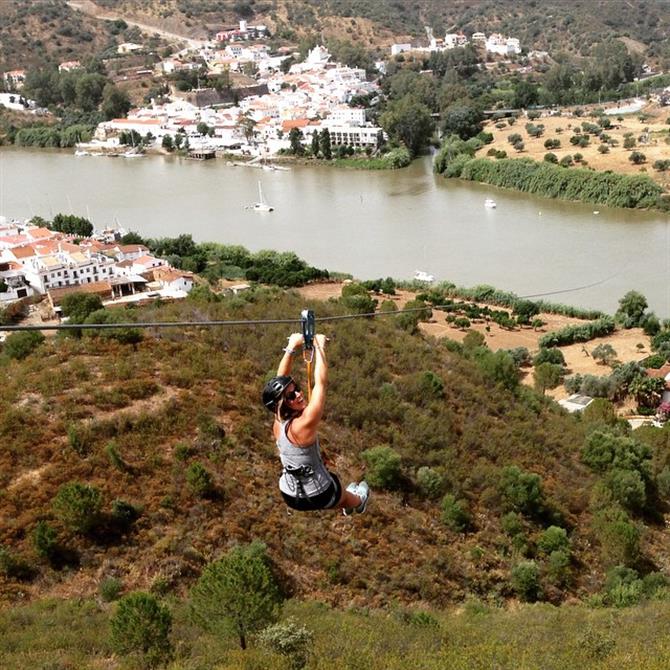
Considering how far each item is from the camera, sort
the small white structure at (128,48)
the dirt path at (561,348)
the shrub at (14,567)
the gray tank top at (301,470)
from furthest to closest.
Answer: the small white structure at (128,48) → the dirt path at (561,348) → the shrub at (14,567) → the gray tank top at (301,470)

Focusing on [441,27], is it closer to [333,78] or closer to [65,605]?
[333,78]

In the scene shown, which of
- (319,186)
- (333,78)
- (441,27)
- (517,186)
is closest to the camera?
(517,186)

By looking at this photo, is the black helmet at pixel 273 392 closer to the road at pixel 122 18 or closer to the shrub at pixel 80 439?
the shrub at pixel 80 439

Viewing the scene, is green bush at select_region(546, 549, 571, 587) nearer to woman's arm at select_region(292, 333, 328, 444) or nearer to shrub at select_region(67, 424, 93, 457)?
shrub at select_region(67, 424, 93, 457)

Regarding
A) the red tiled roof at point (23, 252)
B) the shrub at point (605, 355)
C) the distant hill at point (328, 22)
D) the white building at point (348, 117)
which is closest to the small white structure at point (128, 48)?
the distant hill at point (328, 22)

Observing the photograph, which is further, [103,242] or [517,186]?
[517,186]

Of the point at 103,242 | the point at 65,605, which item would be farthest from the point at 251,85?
the point at 65,605

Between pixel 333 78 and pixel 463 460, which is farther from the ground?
pixel 333 78
